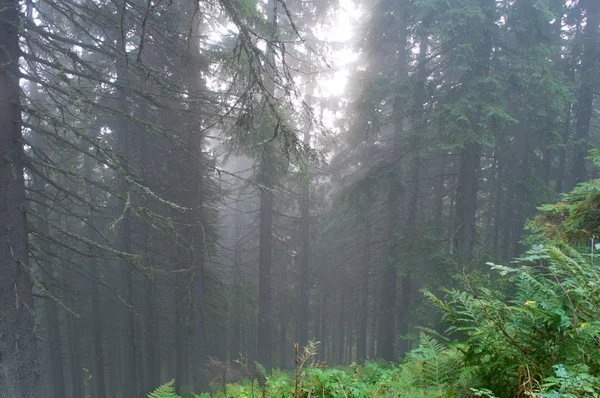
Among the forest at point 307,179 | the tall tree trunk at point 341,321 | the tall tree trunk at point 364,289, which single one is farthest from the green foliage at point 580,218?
the tall tree trunk at point 341,321

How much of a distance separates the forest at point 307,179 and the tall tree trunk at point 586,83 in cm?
7

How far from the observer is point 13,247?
217 inches

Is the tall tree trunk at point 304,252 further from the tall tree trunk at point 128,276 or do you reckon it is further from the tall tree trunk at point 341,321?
the tall tree trunk at point 128,276

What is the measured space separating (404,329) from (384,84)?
10.4 metres

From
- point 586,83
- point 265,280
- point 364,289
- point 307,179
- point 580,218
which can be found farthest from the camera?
point 364,289

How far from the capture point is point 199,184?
10719 millimetres

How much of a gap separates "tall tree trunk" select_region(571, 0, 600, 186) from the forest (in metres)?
0.07

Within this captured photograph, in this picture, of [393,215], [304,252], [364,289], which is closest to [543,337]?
[393,215]

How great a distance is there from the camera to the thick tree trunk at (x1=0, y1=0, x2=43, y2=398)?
5371 mm

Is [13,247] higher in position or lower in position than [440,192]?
lower

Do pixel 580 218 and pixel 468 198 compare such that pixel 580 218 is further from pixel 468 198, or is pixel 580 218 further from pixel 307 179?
pixel 468 198

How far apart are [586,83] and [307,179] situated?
13.6 metres

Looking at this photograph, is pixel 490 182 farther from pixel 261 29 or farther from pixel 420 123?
pixel 261 29

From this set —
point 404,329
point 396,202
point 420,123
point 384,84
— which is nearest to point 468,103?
point 420,123
